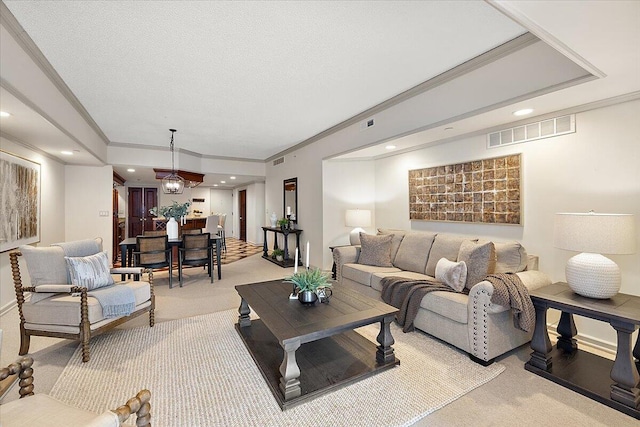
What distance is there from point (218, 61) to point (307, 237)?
12.7ft

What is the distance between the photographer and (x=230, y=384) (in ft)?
6.81

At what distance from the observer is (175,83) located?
3092mm

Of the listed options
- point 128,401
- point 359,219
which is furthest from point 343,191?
point 128,401

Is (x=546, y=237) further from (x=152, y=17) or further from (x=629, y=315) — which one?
(x=152, y=17)

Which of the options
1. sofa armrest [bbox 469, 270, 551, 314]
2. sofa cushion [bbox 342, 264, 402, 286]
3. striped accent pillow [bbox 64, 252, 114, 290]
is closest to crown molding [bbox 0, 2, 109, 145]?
striped accent pillow [bbox 64, 252, 114, 290]

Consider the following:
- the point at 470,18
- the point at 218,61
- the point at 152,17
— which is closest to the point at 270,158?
the point at 218,61

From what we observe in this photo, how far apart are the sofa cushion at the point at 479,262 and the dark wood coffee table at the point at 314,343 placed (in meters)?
1.01

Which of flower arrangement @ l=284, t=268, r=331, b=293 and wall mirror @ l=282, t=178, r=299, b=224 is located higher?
wall mirror @ l=282, t=178, r=299, b=224

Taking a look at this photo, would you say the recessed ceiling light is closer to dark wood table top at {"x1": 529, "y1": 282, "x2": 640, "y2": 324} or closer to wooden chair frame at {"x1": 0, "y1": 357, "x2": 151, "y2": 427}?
dark wood table top at {"x1": 529, "y1": 282, "x2": 640, "y2": 324}

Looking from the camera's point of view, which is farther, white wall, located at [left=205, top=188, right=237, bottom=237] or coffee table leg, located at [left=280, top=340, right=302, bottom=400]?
white wall, located at [left=205, top=188, right=237, bottom=237]

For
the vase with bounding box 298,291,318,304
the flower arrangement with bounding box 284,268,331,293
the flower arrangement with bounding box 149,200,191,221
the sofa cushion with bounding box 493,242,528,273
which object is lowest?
the vase with bounding box 298,291,318,304

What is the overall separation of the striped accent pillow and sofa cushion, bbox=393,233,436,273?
3409mm

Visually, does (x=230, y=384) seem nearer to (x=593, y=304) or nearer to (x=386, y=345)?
(x=386, y=345)

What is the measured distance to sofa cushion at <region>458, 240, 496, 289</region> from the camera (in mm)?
2705
